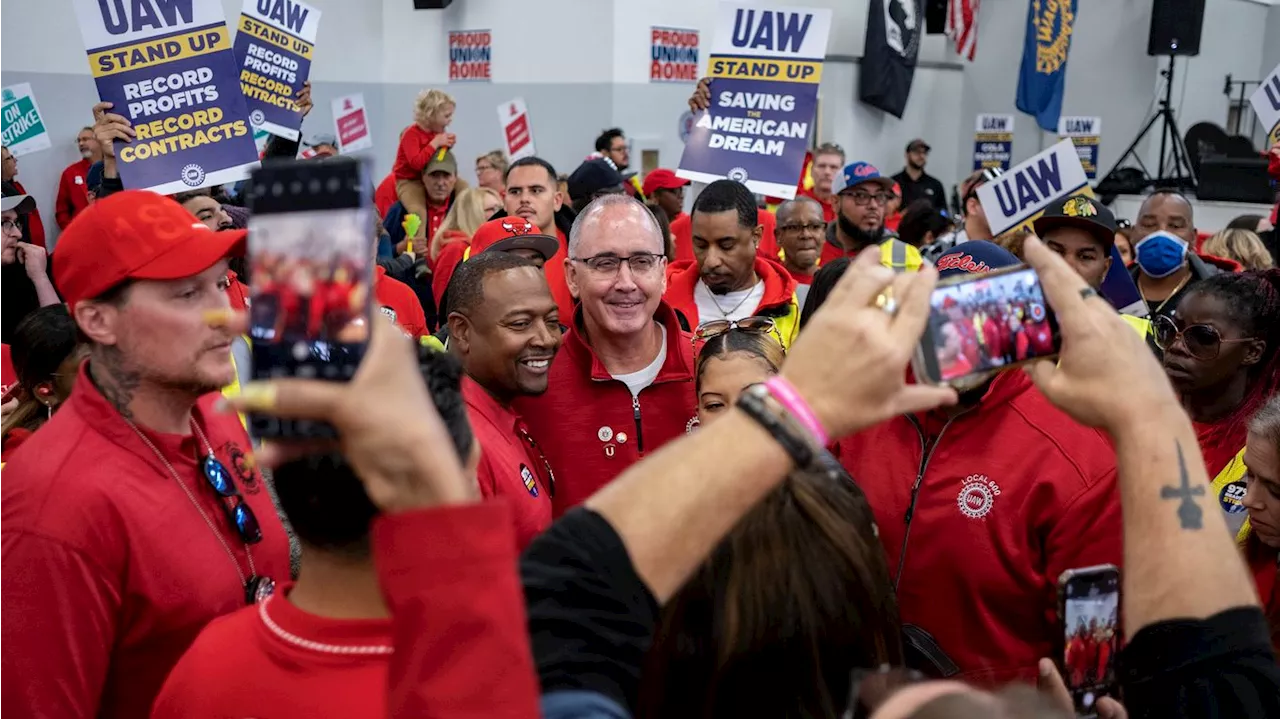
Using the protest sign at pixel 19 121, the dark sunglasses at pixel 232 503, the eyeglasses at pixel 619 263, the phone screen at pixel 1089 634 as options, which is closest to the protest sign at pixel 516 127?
the protest sign at pixel 19 121

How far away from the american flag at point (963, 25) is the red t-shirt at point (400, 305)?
50.5ft

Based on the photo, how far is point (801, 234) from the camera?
265 inches

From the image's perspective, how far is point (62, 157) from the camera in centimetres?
1083

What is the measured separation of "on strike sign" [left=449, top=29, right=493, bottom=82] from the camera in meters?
14.8

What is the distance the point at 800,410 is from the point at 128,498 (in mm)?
1511

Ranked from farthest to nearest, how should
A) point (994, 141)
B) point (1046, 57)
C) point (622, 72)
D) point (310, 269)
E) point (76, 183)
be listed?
point (1046, 57) < point (994, 141) < point (622, 72) < point (76, 183) < point (310, 269)

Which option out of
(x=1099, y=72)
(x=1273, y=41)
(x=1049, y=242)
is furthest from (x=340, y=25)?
(x=1273, y=41)

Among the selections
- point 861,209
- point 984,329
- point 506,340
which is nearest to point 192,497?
point 506,340

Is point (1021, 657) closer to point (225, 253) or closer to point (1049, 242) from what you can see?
point (225, 253)

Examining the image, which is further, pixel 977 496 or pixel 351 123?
pixel 351 123

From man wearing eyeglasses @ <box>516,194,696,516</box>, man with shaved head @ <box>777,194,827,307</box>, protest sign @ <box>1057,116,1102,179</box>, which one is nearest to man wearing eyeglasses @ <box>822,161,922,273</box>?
man with shaved head @ <box>777,194,827,307</box>

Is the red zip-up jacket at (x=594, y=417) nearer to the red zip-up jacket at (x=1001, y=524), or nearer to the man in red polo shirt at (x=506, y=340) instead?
the man in red polo shirt at (x=506, y=340)

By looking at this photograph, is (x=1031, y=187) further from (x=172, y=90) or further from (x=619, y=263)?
(x=172, y=90)

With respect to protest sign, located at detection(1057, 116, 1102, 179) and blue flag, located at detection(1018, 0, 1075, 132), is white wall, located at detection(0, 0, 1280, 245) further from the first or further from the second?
protest sign, located at detection(1057, 116, 1102, 179)
